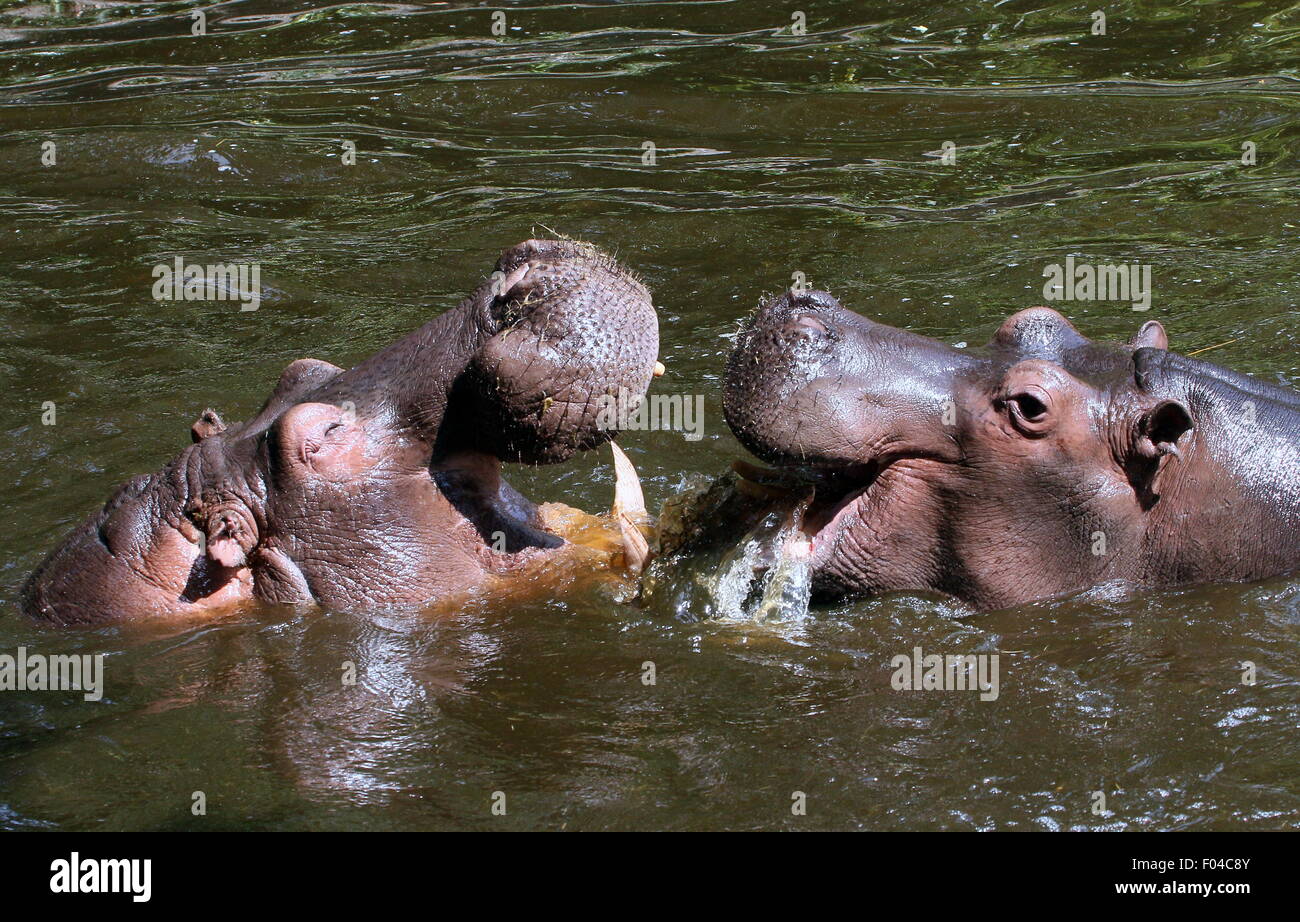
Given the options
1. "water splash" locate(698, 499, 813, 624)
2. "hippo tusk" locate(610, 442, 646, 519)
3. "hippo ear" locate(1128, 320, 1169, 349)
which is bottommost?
"water splash" locate(698, 499, 813, 624)

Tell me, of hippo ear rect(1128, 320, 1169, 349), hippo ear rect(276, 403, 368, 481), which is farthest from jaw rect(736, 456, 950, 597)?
hippo ear rect(276, 403, 368, 481)

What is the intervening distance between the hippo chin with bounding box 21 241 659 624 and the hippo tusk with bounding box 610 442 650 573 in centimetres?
27

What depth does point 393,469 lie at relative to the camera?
554 cm

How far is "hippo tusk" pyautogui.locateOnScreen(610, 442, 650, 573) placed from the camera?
5945mm

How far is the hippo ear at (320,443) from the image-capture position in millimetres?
5445

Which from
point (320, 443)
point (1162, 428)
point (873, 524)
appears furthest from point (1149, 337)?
point (320, 443)

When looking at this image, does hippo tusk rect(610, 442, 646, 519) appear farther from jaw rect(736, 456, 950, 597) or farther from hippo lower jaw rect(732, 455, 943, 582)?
jaw rect(736, 456, 950, 597)

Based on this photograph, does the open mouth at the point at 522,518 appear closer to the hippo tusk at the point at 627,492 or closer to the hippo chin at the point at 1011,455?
the hippo tusk at the point at 627,492

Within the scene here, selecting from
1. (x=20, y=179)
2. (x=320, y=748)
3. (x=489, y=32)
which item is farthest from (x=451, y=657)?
(x=489, y=32)

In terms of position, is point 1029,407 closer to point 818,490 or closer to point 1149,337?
point 818,490

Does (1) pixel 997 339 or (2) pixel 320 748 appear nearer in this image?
(2) pixel 320 748

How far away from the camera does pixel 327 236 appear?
37.0 ft
